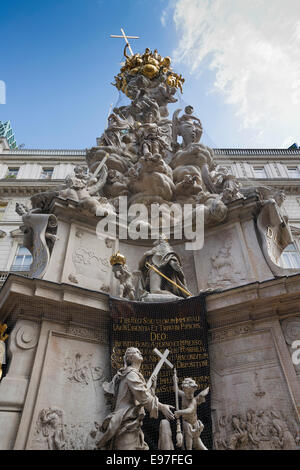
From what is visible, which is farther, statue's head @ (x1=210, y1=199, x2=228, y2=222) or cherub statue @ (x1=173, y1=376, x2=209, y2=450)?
statue's head @ (x1=210, y1=199, x2=228, y2=222)

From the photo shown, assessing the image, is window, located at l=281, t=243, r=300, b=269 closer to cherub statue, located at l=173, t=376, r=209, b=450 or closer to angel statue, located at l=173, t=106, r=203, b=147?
angel statue, located at l=173, t=106, r=203, b=147

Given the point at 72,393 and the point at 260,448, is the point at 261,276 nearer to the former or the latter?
the point at 260,448

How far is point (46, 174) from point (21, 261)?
943cm

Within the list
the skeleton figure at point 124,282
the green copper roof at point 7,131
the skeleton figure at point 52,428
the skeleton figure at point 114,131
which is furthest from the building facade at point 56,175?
the green copper roof at point 7,131

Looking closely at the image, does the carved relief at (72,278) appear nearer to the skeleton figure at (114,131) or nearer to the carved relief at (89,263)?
the carved relief at (89,263)

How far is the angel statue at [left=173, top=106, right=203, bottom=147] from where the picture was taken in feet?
35.9

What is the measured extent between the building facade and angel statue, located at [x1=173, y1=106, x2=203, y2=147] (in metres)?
9.42

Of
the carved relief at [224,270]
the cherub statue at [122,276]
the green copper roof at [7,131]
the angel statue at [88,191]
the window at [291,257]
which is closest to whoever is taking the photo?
the cherub statue at [122,276]

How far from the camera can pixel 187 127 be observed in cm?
1112

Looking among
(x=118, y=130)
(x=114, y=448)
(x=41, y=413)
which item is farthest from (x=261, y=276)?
(x=118, y=130)

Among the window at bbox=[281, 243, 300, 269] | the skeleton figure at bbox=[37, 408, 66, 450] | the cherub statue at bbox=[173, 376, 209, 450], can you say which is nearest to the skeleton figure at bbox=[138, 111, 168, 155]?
the cherub statue at bbox=[173, 376, 209, 450]

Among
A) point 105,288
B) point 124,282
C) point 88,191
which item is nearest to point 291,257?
point 88,191

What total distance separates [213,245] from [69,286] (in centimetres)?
352

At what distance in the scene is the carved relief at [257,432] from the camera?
4.27 m
